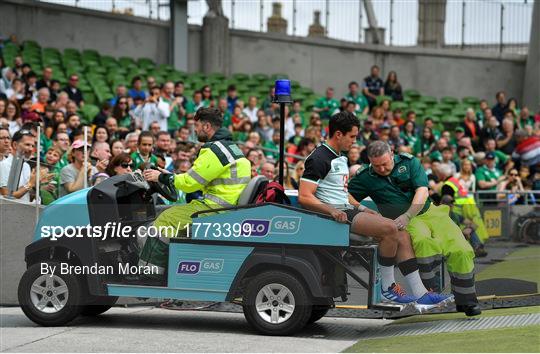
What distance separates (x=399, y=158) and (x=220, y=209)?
1.73 meters

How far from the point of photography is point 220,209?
10.7m

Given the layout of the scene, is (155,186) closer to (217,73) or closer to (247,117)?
(247,117)

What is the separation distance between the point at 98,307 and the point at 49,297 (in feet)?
2.74

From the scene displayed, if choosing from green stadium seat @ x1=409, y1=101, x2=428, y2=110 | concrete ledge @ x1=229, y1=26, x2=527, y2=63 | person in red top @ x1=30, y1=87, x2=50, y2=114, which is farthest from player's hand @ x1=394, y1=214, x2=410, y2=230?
concrete ledge @ x1=229, y1=26, x2=527, y2=63

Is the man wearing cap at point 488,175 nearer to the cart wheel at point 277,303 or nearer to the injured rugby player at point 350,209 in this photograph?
the injured rugby player at point 350,209

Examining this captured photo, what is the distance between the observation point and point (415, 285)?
1062 cm

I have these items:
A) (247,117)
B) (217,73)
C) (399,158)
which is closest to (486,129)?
(247,117)

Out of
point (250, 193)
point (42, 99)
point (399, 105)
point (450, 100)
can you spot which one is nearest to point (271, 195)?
point (250, 193)

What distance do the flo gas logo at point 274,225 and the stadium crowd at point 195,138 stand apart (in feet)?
7.16

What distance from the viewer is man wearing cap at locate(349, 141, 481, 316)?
419 inches

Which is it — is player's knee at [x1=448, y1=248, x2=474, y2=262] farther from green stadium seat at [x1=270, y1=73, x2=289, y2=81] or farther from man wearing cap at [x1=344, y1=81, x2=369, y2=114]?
green stadium seat at [x1=270, y1=73, x2=289, y2=81]

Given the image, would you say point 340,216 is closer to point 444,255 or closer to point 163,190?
point 444,255

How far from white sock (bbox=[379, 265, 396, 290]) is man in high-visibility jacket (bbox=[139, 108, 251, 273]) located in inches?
58.8

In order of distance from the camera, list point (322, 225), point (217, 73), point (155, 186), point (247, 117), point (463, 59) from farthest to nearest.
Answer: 1. point (463, 59)
2. point (217, 73)
3. point (247, 117)
4. point (155, 186)
5. point (322, 225)
